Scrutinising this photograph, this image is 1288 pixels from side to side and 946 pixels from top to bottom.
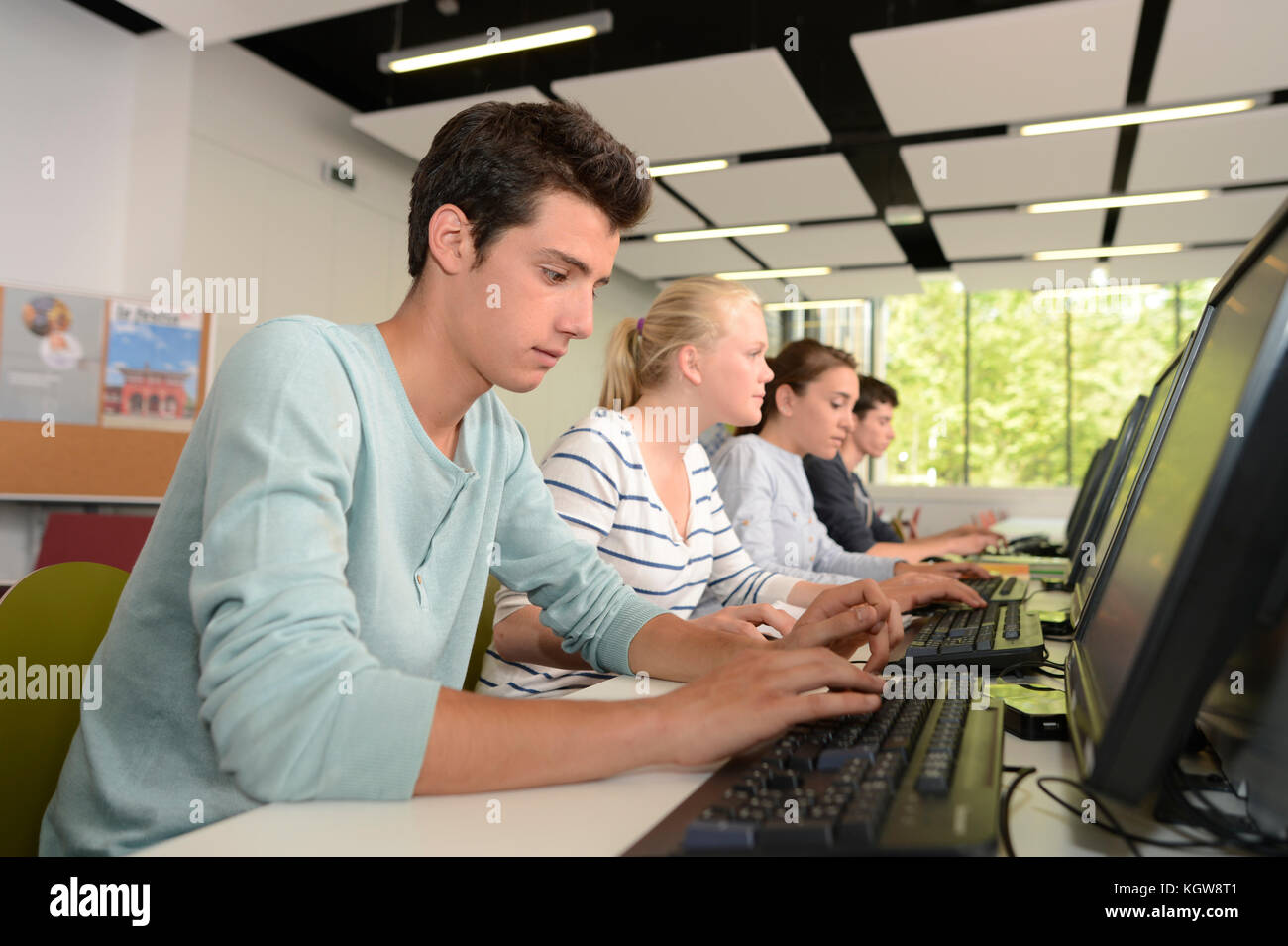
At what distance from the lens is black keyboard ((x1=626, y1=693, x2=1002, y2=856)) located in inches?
19.7

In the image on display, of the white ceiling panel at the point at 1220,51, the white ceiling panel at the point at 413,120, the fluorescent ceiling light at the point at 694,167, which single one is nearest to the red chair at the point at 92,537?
the white ceiling panel at the point at 413,120

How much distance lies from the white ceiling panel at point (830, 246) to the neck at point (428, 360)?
594 cm

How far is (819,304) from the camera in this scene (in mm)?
8844

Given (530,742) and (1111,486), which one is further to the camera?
(1111,486)

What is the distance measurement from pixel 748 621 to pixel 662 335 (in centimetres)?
96

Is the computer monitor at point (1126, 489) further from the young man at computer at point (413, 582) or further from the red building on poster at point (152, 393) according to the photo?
the red building on poster at point (152, 393)

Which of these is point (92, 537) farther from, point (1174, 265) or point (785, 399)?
point (1174, 265)

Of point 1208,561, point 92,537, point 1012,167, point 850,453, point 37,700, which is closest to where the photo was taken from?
point 1208,561

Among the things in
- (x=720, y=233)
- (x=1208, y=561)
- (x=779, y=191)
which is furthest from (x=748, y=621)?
(x=720, y=233)

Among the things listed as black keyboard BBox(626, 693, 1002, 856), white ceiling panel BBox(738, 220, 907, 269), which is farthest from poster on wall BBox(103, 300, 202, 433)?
black keyboard BBox(626, 693, 1002, 856)

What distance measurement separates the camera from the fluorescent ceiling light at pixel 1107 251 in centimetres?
679

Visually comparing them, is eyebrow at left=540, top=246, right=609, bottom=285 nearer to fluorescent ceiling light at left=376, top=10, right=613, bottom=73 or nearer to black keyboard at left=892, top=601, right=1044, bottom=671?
black keyboard at left=892, top=601, right=1044, bottom=671

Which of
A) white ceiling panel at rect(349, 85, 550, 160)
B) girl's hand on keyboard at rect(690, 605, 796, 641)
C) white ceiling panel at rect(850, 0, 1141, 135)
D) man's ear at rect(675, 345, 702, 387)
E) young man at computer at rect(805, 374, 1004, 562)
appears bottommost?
girl's hand on keyboard at rect(690, 605, 796, 641)

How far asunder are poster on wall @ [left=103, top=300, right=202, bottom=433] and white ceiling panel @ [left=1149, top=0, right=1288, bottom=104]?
15.1ft
